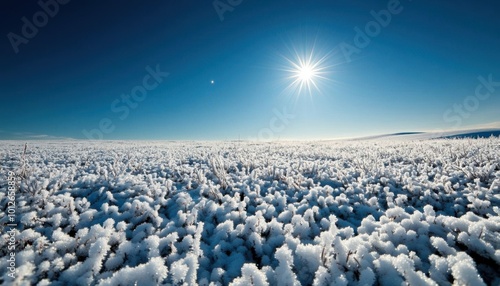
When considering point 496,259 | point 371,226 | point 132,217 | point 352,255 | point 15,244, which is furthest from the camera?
point 132,217

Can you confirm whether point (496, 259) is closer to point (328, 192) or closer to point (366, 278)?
point (366, 278)

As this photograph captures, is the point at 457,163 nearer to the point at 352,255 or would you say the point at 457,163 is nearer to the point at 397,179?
the point at 397,179

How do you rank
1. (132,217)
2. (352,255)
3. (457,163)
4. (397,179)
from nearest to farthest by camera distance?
(352,255) < (132,217) < (397,179) < (457,163)

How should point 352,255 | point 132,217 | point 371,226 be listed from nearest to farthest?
point 352,255
point 371,226
point 132,217

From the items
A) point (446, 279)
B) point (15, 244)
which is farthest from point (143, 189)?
point (446, 279)

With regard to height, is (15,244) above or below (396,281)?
above

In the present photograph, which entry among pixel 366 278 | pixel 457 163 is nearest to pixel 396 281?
pixel 366 278

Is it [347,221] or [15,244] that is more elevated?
[15,244]

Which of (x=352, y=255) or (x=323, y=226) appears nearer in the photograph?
(x=352, y=255)

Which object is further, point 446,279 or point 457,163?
point 457,163
